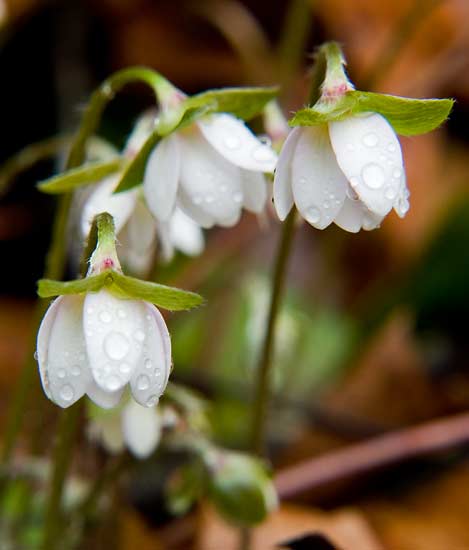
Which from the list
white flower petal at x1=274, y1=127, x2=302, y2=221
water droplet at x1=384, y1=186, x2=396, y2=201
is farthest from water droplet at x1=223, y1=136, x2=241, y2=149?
water droplet at x1=384, y1=186, x2=396, y2=201

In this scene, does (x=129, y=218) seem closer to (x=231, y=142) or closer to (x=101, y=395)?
(x=231, y=142)

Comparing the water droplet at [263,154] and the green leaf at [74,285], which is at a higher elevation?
the water droplet at [263,154]

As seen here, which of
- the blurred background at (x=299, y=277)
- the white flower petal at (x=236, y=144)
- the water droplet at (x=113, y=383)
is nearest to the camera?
the water droplet at (x=113, y=383)

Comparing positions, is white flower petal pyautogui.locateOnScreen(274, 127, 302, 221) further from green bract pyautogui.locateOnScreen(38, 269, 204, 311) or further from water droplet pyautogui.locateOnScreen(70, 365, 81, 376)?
water droplet pyautogui.locateOnScreen(70, 365, 81, 376)

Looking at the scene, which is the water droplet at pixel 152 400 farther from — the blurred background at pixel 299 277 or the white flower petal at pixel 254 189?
the blurred background at pixel 299 277

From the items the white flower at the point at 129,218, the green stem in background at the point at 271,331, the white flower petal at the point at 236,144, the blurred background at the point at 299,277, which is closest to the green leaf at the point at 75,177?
the white flower at the point at 129,218

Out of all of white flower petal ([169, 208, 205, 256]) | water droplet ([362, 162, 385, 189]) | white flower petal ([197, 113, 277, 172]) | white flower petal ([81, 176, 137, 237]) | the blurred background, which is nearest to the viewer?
water droplet ([362, 162, 385, 189])

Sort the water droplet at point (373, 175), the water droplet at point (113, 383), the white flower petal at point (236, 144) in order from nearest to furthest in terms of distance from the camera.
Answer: the water droplet at point (113, 383) → the water droplet at point (373, 175) → the white flower petal at point (236, 144)
